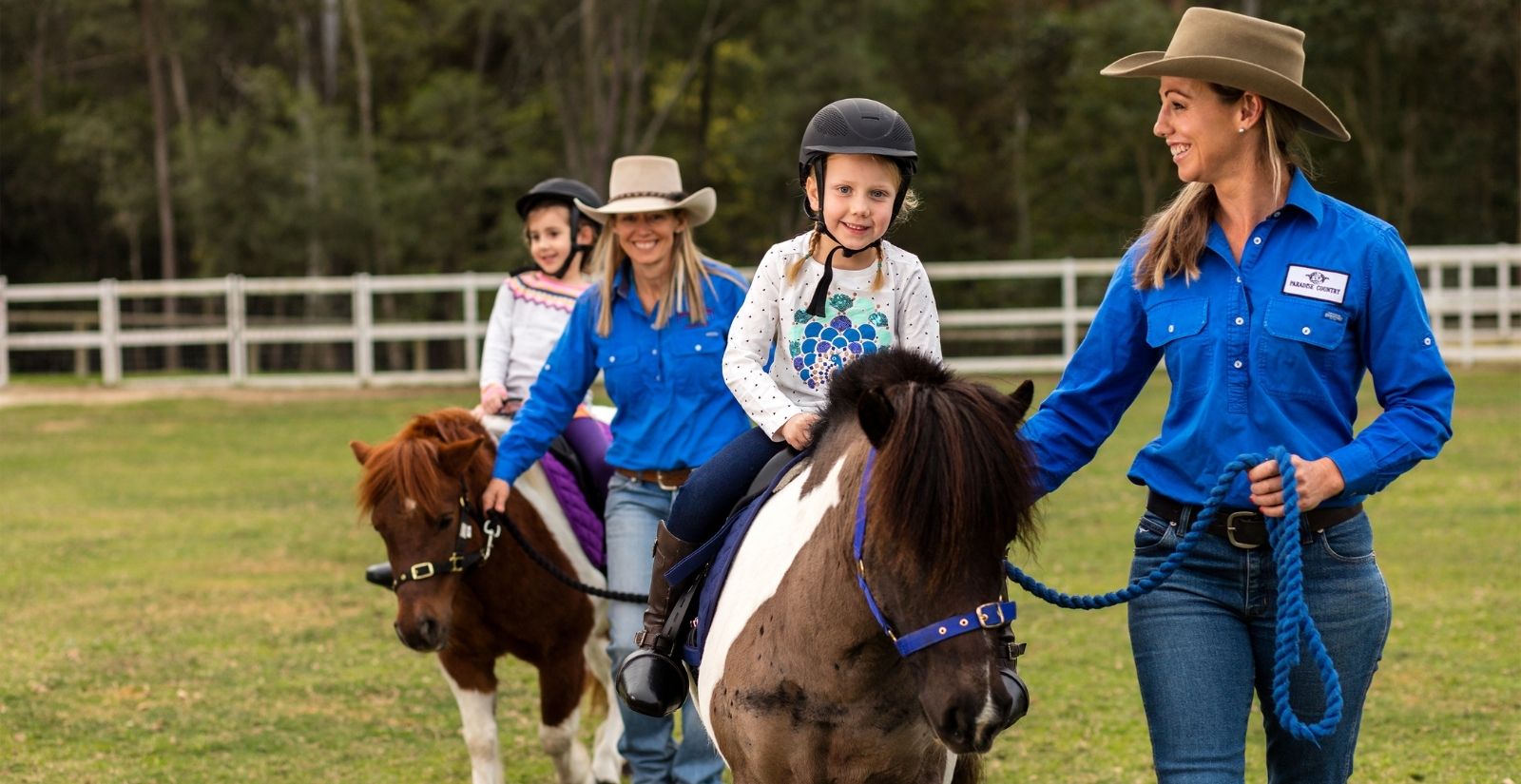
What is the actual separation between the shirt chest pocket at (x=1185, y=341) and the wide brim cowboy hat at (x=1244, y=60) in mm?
468

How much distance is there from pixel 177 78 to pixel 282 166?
660 centimetres

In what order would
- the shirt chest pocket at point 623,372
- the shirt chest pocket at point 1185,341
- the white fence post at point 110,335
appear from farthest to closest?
1. the white fence post at point 110,335
2. the shirt chest pocket at point 623,372
3. the shirt chest pocket at point 1185,341

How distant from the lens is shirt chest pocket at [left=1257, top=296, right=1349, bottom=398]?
3307 mm

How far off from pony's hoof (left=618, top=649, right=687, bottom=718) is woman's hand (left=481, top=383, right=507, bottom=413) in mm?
2448

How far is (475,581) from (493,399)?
833 millimetres

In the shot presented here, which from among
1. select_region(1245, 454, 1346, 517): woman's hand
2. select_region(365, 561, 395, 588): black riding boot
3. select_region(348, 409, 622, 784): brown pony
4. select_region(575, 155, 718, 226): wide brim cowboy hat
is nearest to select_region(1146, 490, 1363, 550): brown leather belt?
select_region(1245, 454, 1346, 517): woman's hand

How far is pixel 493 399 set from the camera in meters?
6.47

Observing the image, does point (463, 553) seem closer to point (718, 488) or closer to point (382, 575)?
point (382, 575)

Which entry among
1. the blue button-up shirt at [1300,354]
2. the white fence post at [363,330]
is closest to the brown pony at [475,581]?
the blue button-up shirt at [1300,354]

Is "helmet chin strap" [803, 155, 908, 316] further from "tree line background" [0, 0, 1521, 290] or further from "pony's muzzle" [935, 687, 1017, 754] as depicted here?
"tree line background" [0, 0, 1521, 290]

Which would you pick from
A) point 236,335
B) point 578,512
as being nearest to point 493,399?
point 578,512

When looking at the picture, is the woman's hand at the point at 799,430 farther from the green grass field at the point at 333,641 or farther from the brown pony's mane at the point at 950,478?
the green grass field at the point at 333,641

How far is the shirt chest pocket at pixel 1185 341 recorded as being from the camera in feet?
11.2

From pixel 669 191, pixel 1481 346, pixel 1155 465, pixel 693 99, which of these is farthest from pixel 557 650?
pixel 693 99
